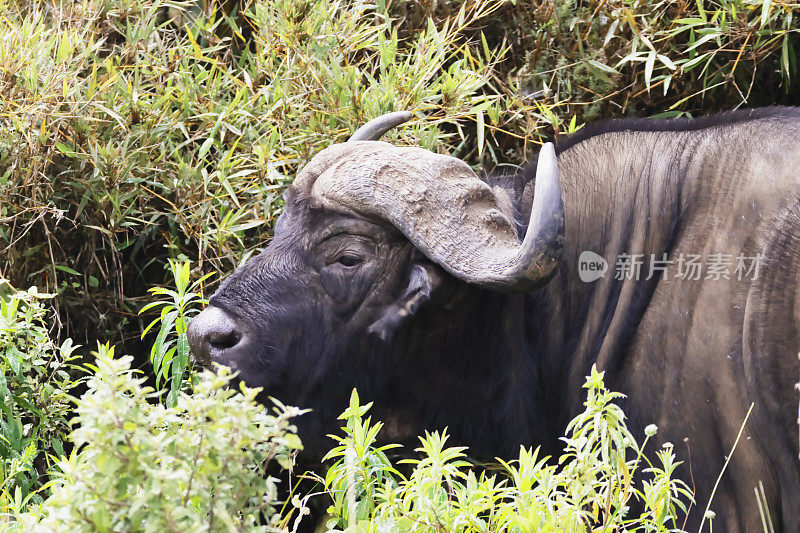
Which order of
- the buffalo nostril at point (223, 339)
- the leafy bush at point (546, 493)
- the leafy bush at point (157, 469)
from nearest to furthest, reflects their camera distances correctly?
1. the leafy bush at point (157, 469)
2. the leafy bush at point (546, 493)
3. the buffalo nostril at point (223, 339)

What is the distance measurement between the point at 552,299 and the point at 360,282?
2.31 ft

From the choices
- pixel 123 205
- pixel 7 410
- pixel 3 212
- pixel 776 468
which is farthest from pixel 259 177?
pixel 776 468

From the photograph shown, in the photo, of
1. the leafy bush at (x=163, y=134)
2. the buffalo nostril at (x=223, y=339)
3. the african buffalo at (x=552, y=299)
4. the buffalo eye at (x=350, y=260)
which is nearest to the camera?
the african buffalo at (x=552, y=299)

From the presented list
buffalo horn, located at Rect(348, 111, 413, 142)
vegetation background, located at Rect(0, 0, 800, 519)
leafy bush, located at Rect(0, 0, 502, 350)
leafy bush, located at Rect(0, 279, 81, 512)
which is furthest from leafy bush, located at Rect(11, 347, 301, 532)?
leafy bush, located at Rect(0, 0, 502, 350)

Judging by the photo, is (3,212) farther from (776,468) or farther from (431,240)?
(776,468)

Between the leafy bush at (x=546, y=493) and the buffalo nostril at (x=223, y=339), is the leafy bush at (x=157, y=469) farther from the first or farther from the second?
the buffalo nostril at (x=223, y=339)

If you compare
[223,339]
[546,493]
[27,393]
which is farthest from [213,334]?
[546,493]

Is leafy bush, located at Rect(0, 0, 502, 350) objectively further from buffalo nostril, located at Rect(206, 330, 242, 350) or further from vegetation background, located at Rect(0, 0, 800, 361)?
buffalo nostril, located at Rect(206, 330, 242, 350)

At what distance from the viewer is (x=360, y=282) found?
3.29 meters

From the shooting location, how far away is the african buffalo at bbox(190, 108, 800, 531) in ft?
9.91

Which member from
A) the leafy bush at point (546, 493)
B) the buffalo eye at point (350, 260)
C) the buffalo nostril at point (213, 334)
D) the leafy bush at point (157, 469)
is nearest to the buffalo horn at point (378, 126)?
the buffalo eye at point (350, 260)

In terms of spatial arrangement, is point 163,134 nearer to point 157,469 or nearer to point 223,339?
point 223,339

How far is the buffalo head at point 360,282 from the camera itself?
10.5 feet

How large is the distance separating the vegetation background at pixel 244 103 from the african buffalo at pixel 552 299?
119 centimetres
